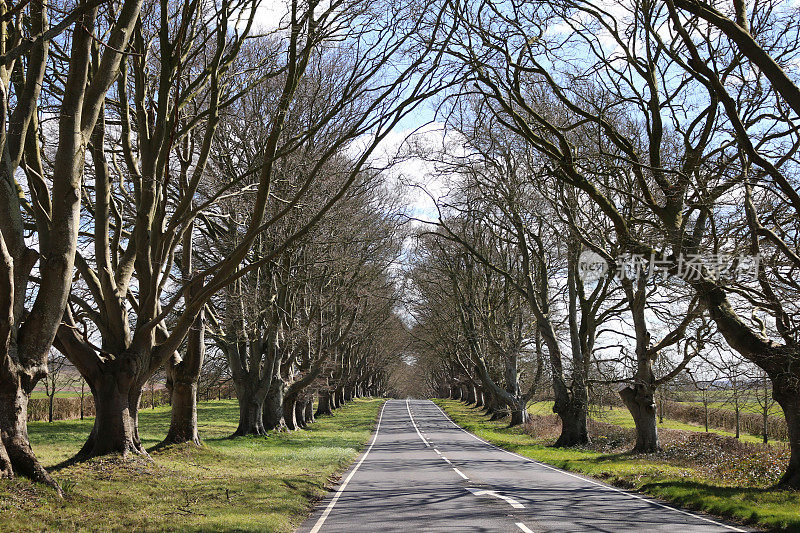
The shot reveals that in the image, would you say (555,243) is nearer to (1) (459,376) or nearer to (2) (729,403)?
(2) (729,403)

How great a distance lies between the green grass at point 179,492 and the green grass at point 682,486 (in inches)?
265

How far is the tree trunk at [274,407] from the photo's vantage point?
1107 inches

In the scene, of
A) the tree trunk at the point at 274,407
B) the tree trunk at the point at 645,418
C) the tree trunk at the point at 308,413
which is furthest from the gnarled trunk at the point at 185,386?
the tree trunk at the point at 308,413

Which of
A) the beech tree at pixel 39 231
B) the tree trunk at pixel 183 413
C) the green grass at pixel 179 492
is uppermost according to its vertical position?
the beech tree at pixel 39 231

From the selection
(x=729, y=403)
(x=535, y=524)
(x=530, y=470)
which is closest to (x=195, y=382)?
(x=530, y=470)

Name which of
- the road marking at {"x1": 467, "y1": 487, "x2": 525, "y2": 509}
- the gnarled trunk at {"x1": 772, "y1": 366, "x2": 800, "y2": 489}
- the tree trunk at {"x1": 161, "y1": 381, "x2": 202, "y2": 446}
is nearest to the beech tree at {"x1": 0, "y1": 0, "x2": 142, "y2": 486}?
the road marking at {"x1": 467, "y1": 487, "x2": 525, "y2": 509}

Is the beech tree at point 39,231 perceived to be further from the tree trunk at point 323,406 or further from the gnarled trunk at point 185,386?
A: the tree trunk at point 323,406

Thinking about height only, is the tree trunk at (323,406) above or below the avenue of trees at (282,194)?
below

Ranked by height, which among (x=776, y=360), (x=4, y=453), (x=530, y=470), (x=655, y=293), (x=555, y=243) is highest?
(x=555, y=243)

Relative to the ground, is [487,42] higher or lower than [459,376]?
higher

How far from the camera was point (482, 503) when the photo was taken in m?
11.1

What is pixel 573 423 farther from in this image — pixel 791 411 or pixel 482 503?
pixel 482 503

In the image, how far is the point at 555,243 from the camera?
26.4 meters

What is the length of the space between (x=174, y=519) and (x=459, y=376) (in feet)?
151
